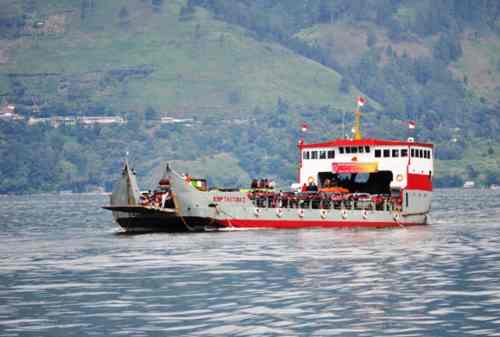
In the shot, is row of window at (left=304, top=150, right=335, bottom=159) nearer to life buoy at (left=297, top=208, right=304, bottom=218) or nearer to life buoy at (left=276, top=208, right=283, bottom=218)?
life buoy at (left=297, top=208, right=304, bottom=218)

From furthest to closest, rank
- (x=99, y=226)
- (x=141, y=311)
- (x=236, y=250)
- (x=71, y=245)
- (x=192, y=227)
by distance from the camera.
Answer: (x=99, y=226)
(x=192, y=227)
(x=71, y=245)
(x=236, y=250)
(x=141, y=311)

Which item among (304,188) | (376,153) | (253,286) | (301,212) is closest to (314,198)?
(301,212)

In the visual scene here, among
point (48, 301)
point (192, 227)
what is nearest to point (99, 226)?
point (192, 227)

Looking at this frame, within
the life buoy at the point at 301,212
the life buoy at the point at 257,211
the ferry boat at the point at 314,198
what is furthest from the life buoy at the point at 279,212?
the life buoy at the point at 257,211

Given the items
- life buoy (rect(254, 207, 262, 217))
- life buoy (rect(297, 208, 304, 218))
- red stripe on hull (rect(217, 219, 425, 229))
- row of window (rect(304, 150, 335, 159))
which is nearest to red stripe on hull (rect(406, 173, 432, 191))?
red stripe on hull (rect(217, 219, 425, 229))

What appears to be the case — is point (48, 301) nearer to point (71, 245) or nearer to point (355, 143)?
point (71, 245)

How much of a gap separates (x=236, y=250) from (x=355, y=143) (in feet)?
101

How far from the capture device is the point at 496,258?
72.6 meters

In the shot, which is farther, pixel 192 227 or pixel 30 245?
pixel 192 227

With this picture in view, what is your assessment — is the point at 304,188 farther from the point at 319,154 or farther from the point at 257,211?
the point at 257,211

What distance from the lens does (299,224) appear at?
101m

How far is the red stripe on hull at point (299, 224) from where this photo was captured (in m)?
97.8

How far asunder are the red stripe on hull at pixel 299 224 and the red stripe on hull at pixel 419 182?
2982 mm

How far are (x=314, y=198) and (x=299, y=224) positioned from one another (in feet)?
9.07
